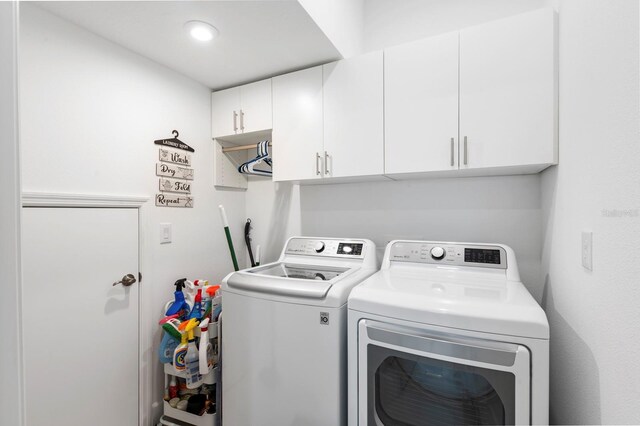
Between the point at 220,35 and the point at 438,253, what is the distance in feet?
5.61

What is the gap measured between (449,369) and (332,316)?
1.54ft

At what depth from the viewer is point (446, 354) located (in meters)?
0.98

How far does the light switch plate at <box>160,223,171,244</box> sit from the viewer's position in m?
1.87

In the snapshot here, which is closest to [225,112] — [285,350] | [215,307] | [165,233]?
[165,233]

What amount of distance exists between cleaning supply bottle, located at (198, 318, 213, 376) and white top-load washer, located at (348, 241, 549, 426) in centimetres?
86

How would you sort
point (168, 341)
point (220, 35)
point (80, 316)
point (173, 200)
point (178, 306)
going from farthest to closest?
point (173, 200) < point (178, 306) < point (168, 341) < point (220, 35) < point (80, 316)

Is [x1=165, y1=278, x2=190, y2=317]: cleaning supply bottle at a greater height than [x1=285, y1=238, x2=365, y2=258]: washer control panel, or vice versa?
[x1=285, y1=238, x2=365, y2=258]: washer control panel

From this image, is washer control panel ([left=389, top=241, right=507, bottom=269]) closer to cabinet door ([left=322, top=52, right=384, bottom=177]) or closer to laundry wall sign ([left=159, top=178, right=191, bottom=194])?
cabinet door ([left=322, top=52, right=384, bottom=177])

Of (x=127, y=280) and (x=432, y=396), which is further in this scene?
(x=127, y=280)

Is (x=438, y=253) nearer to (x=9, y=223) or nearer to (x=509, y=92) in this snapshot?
(x=509, y=92)

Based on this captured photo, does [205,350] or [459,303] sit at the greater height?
[459,303]

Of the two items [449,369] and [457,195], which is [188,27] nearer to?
[457,195]

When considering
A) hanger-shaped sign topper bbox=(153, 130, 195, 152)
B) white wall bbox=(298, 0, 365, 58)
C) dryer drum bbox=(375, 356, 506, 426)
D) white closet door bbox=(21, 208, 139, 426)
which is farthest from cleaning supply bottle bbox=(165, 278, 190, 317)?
white wall bbox=(298, 0, 365, 58)

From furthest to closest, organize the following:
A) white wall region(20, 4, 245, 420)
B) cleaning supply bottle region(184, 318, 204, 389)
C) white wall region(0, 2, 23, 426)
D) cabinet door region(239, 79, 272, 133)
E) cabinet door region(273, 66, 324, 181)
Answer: cabinet door region(239, 79, 272, 133) < cabinet door region(273, 66, 324, 181) < cleaning supply bottle region(184, 318, 204, 389) < white wall region(20, 4, 245, 420) < white wall region(0, 2, 23, 426)
